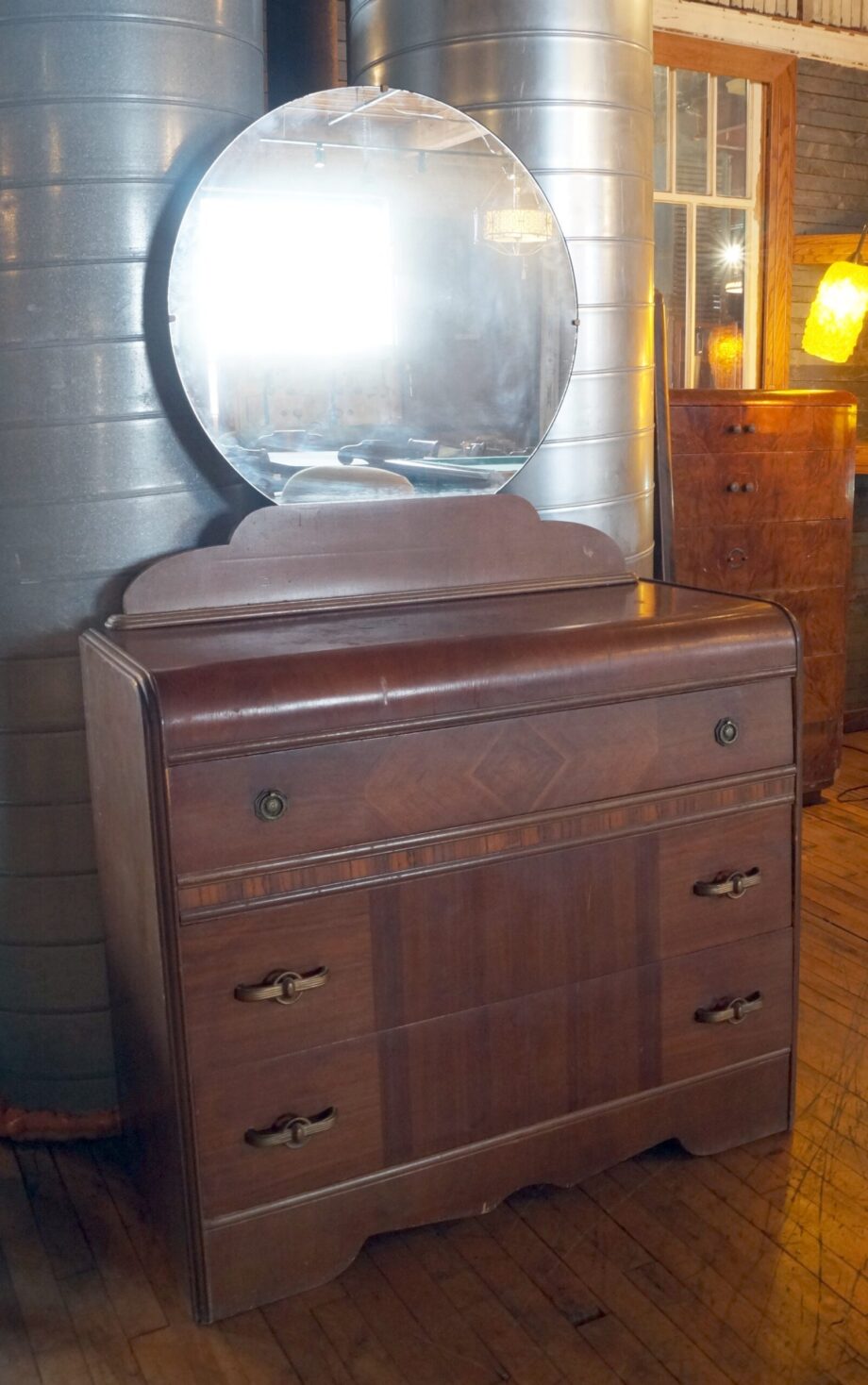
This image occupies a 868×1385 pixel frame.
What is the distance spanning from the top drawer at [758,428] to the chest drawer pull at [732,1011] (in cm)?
197

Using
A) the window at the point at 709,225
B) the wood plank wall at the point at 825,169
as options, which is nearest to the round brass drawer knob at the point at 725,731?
the window at the point at 709,225

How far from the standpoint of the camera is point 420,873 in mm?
1846

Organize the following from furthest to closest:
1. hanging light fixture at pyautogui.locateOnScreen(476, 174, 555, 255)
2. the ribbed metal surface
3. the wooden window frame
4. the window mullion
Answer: the window mullion, the wooden window frame, hanging light fixture at pyautogui.locateOnScreen(476, 174, 555, 255), the ribbed metal surface

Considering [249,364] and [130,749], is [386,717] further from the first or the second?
[249,364]

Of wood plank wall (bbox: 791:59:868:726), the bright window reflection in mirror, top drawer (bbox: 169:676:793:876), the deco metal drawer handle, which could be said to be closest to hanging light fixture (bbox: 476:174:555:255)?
the bright window reflection in mirror

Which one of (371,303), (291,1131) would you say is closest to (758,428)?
(371,303)

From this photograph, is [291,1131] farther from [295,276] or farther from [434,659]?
[295,276]

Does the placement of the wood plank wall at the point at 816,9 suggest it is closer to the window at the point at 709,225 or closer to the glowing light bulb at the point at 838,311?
the window at the point at 709,225

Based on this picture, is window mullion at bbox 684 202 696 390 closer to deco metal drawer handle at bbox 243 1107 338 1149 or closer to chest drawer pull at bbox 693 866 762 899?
chest drawer pull at bbox 693 866 762 899

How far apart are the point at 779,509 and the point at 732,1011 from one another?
2121mm

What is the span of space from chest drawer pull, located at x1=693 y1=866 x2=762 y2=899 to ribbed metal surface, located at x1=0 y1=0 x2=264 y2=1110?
3.36 feet

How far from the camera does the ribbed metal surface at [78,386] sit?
6.66 ft

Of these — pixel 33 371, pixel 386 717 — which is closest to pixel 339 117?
pixel 33 371

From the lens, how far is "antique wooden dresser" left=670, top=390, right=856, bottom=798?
3730mm
